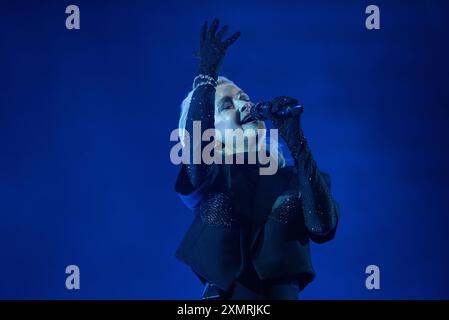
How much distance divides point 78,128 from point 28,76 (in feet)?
0.90

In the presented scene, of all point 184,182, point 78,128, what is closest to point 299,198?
point 184,182

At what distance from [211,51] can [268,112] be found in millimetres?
242

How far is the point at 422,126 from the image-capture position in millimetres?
2496

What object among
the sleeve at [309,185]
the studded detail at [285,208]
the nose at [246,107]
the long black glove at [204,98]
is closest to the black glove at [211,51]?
the long black glove at [204,98]

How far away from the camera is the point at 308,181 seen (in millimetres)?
1444

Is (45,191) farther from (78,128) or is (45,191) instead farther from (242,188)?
(242,188)

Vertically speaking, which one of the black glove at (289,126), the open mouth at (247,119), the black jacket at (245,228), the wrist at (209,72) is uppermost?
the wrist at (209,72)

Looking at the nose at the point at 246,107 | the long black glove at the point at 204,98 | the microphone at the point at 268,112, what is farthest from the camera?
the nose at the point at 246,107

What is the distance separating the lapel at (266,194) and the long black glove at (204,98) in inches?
5.4

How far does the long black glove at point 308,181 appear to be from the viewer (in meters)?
1.44

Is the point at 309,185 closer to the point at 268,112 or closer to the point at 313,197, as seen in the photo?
the point at 313,197

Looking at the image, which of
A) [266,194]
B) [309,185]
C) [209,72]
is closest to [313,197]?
[309,185]

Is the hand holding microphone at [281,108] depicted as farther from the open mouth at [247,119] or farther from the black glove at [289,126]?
the open mouth at [247,119]

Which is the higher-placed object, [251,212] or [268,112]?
[268,112]
